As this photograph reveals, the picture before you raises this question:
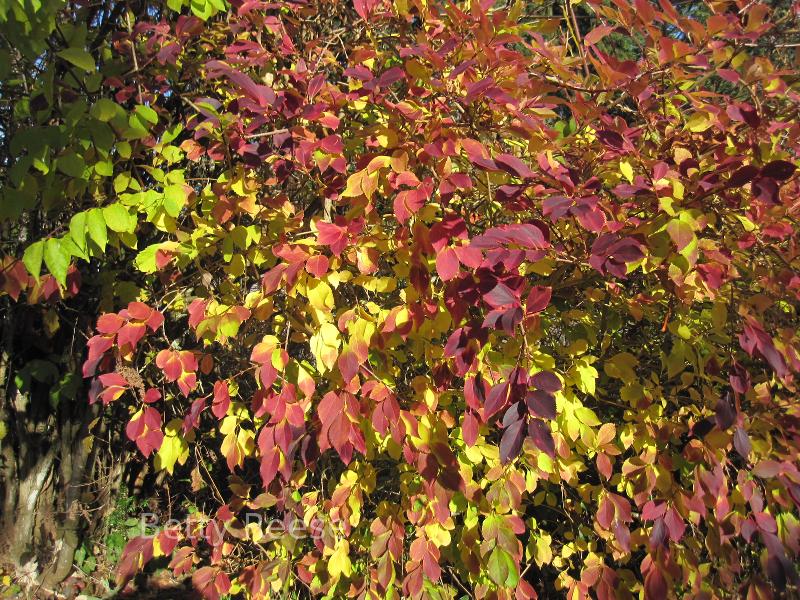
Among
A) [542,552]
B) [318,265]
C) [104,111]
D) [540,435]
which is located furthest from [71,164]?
[542,552]

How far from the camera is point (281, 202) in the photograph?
5.55 feet

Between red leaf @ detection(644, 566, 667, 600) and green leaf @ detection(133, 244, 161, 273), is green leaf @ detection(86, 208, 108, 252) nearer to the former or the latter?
green leaf @ detection(133, 244, 161, 273)

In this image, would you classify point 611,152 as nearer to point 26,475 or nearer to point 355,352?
point 355,352

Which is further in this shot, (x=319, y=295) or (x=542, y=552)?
(x=542, y=552)

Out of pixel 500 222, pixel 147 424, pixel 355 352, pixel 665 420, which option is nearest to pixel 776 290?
pixel 665 420

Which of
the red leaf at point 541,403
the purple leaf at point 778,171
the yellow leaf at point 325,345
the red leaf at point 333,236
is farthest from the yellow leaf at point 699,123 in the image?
the yellow leaf at point 325,345

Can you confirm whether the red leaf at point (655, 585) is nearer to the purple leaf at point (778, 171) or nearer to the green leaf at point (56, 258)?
the purple leaf at point (778, 171)

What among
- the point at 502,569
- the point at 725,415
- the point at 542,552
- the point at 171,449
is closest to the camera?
the point at 725,415

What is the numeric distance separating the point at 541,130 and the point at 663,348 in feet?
3.44

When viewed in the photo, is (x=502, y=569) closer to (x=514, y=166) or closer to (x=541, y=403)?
(x=541, y=403)

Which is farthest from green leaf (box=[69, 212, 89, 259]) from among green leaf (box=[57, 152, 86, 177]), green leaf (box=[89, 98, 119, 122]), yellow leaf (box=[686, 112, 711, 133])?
yellow leaf (box=[686, 112, 711, 133])

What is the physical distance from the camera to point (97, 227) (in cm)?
155

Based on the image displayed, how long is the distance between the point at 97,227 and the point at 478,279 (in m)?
1.00

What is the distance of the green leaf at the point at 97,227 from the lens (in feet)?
5.03
